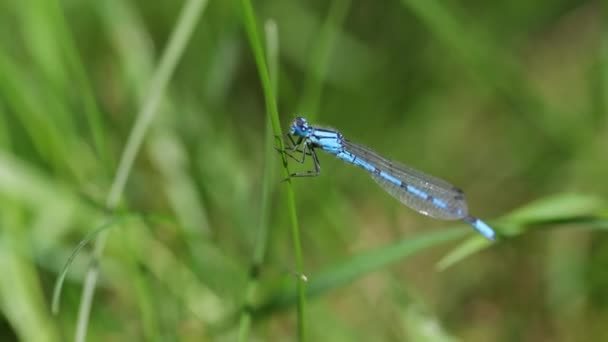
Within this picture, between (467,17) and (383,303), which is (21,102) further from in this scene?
(467,17)

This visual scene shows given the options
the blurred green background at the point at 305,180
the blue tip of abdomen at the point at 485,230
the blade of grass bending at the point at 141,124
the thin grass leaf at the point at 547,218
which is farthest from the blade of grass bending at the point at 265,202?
the blue tip of abdomen at the point at 485,230

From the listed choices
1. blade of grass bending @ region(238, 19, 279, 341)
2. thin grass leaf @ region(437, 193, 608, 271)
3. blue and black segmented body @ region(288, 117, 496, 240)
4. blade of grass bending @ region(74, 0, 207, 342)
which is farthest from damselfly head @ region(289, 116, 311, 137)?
thin grass leaf @ region(437, 193, 608, 271)

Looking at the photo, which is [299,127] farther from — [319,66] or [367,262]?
[367,262]

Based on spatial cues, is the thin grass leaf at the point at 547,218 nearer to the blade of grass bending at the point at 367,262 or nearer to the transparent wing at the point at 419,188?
the blade of grass bending at the point at 367,262

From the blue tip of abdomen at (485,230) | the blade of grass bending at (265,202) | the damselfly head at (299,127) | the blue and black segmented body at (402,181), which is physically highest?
the blue and black segmented body at (402,181)

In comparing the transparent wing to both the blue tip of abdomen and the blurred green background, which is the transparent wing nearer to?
the blurred green background

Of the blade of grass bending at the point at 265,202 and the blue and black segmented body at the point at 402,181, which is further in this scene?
the blue and black segmented body at the point at 402,181

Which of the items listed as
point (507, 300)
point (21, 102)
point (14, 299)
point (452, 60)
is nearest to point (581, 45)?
point (452, 60)
